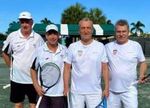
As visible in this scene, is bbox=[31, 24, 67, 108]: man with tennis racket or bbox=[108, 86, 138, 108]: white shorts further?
bbox=[108, 86, 138, 108]: white shorts

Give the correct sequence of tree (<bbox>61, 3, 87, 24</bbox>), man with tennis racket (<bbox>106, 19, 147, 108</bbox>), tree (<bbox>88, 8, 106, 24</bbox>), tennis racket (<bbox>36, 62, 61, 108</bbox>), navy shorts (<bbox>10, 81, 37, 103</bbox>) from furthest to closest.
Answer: tree (<bbox>88, 8, 106, 24</bbox>) → tree (<bbox>61, 3, 87, 24</bbox>) → navy shorts (<bbox>10, 81, 37, 103</bbox>) → man with tennis racket (<bbox>106, 19, 147, 108</bbox>) → tennis racket (<bbox>36, 62, 61, 108</bbox>)

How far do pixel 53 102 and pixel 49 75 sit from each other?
1.18 feet

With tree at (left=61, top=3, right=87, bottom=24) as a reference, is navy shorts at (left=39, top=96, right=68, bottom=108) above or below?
below

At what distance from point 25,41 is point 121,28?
1.58m

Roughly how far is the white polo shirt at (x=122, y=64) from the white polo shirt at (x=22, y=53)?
126 cm

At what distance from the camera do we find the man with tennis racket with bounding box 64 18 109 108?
18.1 feet

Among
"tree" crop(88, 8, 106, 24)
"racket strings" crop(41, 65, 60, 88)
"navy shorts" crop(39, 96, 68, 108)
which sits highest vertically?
"tree" crop(88, 8, 106, 24)

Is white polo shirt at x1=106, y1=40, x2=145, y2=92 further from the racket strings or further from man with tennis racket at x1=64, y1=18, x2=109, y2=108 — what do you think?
the racket strings

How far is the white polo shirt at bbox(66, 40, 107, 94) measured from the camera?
552cm

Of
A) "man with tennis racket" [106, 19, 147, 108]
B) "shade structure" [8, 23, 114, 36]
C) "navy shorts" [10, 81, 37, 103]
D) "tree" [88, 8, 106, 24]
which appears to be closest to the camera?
"man with tennis racket" [106, 19, 147, 108]

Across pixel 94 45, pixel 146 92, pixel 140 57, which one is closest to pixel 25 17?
pixel 94 45

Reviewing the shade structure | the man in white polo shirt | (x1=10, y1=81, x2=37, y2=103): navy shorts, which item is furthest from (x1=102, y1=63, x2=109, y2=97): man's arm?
the shade structure

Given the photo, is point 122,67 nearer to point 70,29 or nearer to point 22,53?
point 22,53

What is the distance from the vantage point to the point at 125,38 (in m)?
5.80
